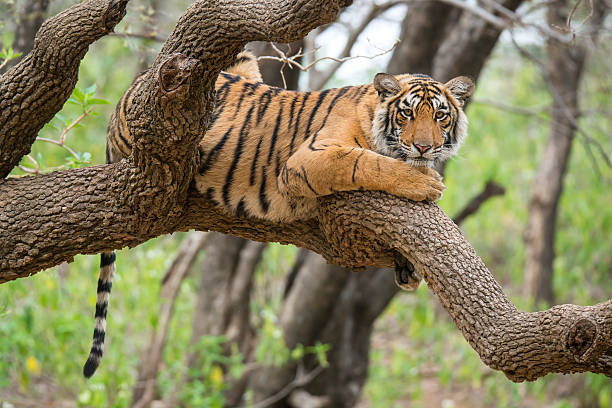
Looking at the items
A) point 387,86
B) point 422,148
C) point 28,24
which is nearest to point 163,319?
point 28,24

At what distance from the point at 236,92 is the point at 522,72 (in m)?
12.8

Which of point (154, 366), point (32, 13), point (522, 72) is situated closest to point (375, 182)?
point (32, 13)

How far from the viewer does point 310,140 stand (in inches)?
150

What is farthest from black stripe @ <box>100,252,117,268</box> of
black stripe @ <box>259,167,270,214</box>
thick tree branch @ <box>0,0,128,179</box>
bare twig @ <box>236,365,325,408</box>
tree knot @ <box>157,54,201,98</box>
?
bare twig @ <box>236,365,325,408</box>

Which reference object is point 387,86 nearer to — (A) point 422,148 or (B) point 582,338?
(A) point 422,148

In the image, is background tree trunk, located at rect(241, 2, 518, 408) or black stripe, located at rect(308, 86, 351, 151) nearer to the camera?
black stripe, located at rect(308, 86, 351, 151)

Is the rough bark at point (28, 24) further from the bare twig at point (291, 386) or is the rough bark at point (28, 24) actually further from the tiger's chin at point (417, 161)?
the bare twig at point (291, 386)

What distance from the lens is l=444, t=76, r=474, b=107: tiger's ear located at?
13.1ft

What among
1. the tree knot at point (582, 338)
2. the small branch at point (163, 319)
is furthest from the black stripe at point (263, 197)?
the small branch at point (163, 319)

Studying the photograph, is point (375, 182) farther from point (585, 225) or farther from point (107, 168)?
point (585, 225)

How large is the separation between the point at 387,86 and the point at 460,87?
44 centimetres

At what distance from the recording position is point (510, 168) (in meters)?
13.2

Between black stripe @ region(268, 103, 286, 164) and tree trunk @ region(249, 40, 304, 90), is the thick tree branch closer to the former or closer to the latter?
black stripe @ region(268, 103, 286, 164)

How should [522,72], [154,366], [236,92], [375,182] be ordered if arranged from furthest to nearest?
[522,72] → [154,366] → [236,92] → [375,182]
